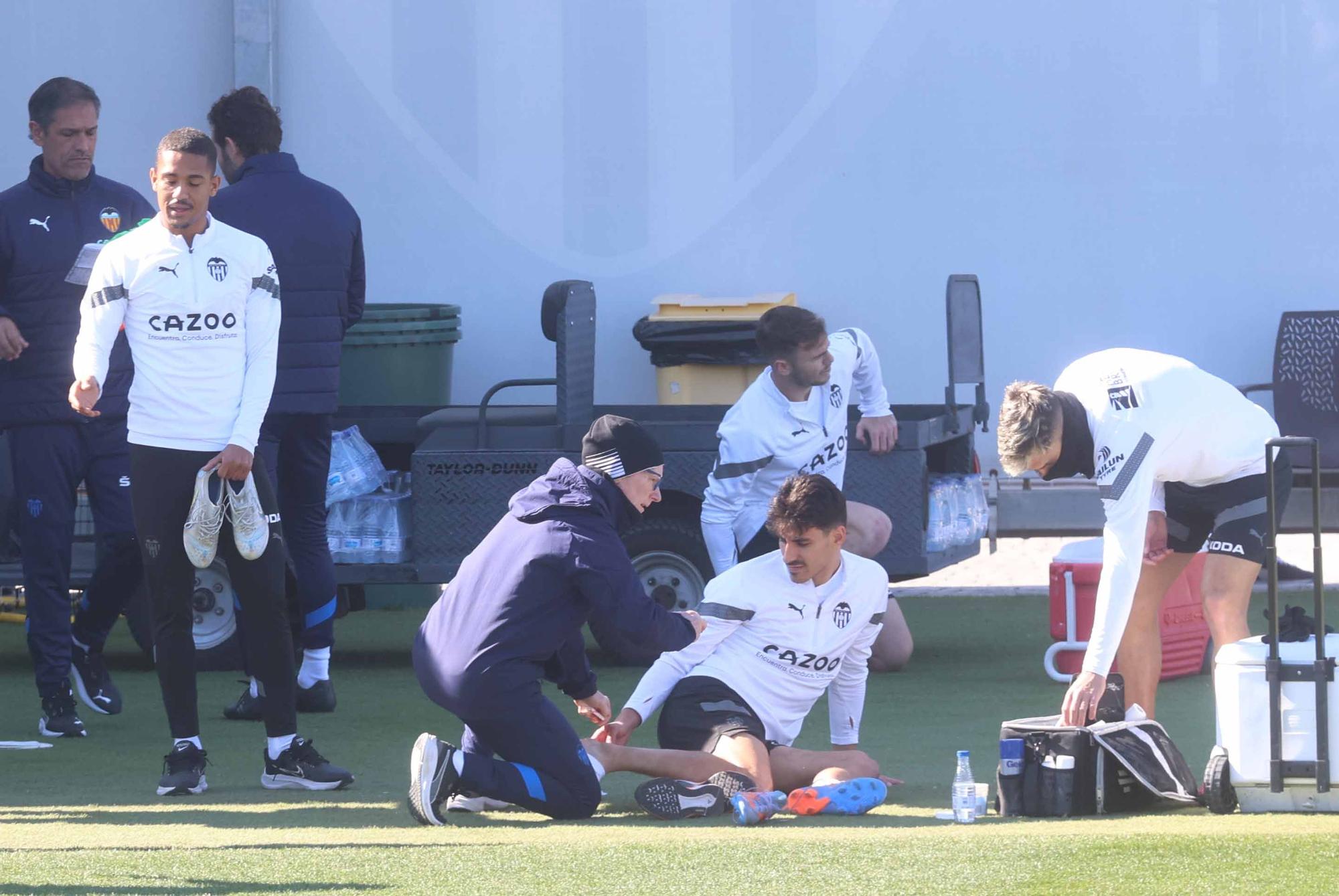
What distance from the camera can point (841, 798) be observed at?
457cm

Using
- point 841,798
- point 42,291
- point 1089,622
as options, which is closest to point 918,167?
point 1089,622

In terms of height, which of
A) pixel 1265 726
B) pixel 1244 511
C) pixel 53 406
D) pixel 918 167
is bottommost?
pixel 1265 726

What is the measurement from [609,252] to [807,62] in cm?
115

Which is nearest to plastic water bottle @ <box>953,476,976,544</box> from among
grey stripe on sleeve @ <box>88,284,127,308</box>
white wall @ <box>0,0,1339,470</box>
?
white wall @ <box>0,0,1339,470</box>

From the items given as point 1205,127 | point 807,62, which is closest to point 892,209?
point 807,62

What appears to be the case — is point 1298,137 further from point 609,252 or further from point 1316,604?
point 1316,604

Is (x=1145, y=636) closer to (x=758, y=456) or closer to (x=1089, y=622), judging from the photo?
(x=758, y=456)

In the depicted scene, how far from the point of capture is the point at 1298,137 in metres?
8.27

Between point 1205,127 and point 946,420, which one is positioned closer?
point 946,420

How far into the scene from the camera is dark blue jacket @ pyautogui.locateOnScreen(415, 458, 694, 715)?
4457 millimetres

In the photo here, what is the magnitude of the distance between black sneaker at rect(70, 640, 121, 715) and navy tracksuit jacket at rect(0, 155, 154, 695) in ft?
0.66

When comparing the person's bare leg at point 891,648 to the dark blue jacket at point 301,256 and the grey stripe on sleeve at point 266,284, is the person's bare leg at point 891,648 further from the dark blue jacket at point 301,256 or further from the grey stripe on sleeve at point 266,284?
the grey stripe on sleeve at point 266,284

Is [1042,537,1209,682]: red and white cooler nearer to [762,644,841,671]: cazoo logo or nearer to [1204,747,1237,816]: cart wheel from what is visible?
[762,644,841,671]: cazoo logo

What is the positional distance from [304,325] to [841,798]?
243 centimetres
